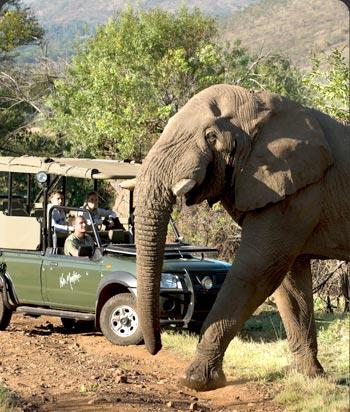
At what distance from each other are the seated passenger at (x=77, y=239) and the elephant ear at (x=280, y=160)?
182 inches

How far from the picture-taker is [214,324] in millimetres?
7730

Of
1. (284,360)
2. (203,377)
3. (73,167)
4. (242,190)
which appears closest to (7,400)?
(203,377)

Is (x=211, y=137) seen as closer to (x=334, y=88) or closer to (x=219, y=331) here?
(x=219, y=331)

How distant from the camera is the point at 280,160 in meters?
7.83

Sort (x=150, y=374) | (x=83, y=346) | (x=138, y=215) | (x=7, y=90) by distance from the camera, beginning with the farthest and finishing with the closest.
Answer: (x=7, y=90)
(x=83, y=346)
(x=150, y=374)
(x=138, y=215)

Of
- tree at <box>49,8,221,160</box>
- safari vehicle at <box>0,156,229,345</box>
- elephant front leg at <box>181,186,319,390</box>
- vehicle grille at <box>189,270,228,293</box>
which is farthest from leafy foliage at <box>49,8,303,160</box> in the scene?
elephant front leg at <box>181,186,319,390</box>

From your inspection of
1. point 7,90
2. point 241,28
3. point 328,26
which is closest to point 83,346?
point 7,90

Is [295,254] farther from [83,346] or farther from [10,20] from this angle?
[10,20]

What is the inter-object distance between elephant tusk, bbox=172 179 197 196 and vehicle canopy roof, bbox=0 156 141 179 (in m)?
4.81

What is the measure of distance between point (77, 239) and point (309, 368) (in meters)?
4.24

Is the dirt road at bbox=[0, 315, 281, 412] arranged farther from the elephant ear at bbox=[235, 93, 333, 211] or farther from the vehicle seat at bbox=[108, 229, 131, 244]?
the elephant ear at bbox=[235, 93, 333, 211]

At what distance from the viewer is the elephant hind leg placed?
8930mm

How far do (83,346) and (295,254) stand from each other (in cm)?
439

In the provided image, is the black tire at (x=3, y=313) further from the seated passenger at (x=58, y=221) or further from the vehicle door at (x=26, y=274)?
the seated passenger at (x=58, y=221)
